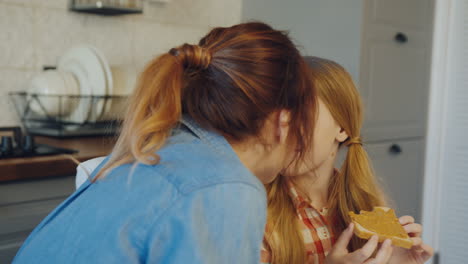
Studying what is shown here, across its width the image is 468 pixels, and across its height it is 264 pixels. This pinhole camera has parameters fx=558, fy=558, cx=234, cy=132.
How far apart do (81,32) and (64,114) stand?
383 millimetres

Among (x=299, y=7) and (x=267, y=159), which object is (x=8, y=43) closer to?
(x=299, y=7)

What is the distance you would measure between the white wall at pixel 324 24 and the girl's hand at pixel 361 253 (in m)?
1.29

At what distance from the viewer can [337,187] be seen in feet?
4.64

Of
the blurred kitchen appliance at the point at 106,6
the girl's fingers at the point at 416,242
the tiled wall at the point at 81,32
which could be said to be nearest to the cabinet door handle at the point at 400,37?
the tiled wall at the point at 81,32

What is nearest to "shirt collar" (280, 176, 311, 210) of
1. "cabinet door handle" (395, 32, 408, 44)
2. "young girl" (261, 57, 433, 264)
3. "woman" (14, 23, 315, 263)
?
"young girl" (261, 57, 433, 264)

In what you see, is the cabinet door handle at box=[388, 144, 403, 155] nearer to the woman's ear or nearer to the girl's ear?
the girl's ear

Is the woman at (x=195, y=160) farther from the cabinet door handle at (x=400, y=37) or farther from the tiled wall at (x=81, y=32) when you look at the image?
the cabinet door handle at (x=400, y=37)

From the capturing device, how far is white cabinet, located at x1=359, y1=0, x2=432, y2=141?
7.74 ft

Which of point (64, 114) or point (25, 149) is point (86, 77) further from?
point (25, 149)

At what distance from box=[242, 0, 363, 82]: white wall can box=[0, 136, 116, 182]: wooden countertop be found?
992mm

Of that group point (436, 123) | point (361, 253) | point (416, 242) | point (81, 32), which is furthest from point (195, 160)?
point (436, 123)

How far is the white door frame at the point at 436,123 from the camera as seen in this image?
8.48 feet

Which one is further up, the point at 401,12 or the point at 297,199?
the point at 401,12

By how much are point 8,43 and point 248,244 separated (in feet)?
5.17
